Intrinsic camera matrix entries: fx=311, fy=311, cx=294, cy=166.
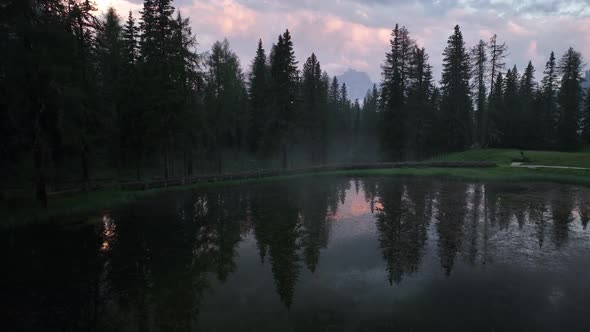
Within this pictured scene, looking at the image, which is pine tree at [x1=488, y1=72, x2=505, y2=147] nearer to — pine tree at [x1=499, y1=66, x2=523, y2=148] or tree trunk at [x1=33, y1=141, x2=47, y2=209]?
pine tree at [x1=499, y1=66, x2=523, y2=148]

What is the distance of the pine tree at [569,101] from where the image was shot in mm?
59906

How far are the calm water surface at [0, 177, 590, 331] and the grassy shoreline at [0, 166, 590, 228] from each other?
1804 millimetres

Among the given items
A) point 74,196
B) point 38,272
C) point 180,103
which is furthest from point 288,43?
point 38,272

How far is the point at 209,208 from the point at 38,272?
11.8 meters

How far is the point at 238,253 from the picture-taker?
1427 cm

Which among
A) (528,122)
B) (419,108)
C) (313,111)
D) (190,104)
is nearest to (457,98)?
(419,108)

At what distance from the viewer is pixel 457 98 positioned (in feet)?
170

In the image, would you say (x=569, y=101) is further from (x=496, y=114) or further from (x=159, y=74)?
(x=159, y=74)

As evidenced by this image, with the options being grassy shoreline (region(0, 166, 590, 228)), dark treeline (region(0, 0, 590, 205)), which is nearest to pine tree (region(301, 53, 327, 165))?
dark treeline (region(0, 0, 590, 205))

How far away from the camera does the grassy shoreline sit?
19.2 metres

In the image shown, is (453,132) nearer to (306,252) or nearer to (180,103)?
(180,103)

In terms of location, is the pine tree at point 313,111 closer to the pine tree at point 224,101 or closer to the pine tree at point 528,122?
the pine tree at point 224,101

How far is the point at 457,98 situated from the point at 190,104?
43461mm

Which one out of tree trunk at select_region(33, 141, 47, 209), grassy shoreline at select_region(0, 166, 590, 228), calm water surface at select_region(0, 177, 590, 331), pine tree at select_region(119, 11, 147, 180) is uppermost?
pine tree at select_region(119, 11, 147, 180)
